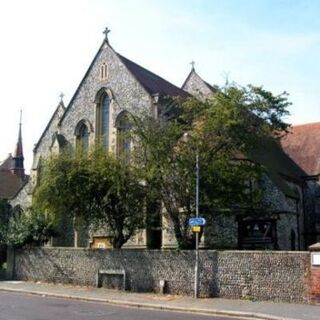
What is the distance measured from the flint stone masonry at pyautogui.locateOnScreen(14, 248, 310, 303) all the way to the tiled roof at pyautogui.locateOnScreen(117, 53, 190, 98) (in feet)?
39.0

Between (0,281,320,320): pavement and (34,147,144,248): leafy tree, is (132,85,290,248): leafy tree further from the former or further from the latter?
(0,281,320,320): pavement

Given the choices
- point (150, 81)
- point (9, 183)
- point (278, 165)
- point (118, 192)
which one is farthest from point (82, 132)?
point (9, 183)

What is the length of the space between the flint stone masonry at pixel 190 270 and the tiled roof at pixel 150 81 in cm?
1188

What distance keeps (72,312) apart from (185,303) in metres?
4.74

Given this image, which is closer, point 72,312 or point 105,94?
point 72,312

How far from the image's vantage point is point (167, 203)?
24656mm

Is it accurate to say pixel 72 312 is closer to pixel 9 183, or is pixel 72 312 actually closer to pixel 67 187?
pixel 67 187

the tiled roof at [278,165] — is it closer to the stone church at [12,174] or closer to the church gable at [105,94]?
the church gable at [105,94]

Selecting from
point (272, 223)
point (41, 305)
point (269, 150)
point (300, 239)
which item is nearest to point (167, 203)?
point (272, 223)

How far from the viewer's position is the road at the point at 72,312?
48.5ft

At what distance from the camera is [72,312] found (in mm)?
16109

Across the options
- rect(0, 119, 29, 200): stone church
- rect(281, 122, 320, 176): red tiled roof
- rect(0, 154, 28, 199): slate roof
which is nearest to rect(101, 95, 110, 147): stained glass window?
rect(281, 122, 320, 176): red tiled roof

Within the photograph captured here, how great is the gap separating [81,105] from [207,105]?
47.9 feet

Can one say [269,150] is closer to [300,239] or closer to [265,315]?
[300,239]
